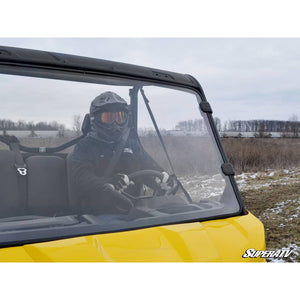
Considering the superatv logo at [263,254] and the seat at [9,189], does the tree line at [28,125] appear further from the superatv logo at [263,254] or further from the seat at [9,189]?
the superatv logo at [263,254]

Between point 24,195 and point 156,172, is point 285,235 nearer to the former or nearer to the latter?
point 156,172

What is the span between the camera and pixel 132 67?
206cm

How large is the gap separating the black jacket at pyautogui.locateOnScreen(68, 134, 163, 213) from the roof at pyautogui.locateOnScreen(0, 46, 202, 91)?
1.15 feet

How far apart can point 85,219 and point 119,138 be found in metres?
0.48

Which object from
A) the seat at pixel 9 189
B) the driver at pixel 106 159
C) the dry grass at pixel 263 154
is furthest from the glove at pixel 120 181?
the dry grass at pixel 263 154

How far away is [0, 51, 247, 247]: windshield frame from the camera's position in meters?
1.50

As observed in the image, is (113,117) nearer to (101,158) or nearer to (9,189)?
(101,158)

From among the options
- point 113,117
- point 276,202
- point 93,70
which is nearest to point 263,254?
point 113,117

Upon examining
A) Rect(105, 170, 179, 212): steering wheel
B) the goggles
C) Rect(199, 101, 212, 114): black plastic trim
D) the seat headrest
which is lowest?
Rect(105, 170, 179, 212): steering wheel

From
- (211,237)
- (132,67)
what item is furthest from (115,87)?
(211,237)

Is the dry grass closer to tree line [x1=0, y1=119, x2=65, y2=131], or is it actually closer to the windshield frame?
the windshield frame

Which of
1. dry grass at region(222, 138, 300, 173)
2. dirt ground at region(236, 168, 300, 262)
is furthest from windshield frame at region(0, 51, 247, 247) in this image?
dry grass at region(222, 138, 300, 173)

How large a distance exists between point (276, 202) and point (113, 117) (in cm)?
703

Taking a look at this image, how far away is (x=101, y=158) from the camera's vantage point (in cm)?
187
